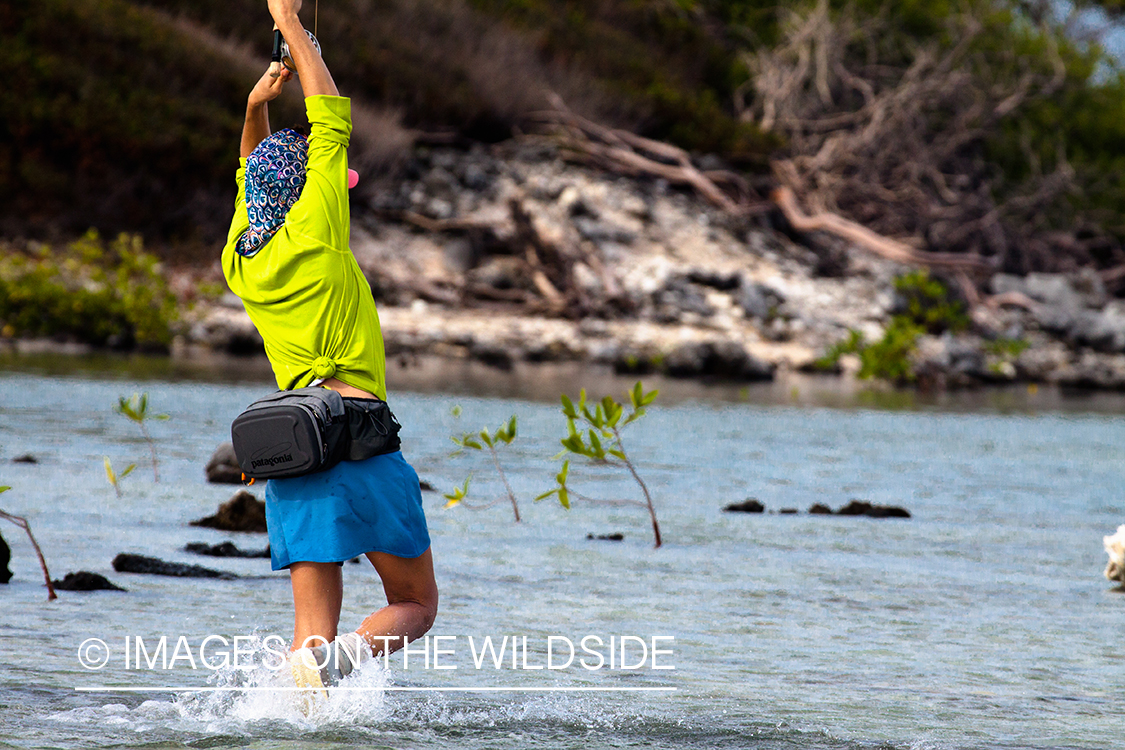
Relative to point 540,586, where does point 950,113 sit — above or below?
above

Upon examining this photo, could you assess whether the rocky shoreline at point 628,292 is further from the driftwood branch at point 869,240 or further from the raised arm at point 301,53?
the raised arm at point 301,53

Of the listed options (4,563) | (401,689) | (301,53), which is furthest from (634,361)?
(301,53)

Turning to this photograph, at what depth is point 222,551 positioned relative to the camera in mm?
6453

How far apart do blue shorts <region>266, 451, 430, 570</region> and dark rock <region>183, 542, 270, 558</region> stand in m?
2.71

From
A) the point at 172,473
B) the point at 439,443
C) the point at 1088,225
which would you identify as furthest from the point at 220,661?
the point at 1088,225

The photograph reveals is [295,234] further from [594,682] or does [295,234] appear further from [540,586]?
[540,586]

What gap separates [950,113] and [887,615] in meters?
29.9

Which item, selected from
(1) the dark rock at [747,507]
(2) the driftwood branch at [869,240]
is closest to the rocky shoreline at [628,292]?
(2) the driftwood branch at [869,240]

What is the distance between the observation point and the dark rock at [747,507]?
8.39 m

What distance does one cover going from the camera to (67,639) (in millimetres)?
4754

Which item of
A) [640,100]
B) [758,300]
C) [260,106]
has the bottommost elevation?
[758,300]

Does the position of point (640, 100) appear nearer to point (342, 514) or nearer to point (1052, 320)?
point (1052, 320)

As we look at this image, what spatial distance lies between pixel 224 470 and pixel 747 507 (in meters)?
3.19

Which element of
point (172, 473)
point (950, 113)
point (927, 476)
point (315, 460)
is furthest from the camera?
point (950, 113)
